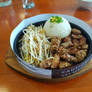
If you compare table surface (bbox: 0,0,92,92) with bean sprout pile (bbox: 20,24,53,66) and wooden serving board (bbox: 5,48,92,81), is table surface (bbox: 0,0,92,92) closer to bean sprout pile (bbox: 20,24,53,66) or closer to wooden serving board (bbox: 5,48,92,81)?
wooden serving board (bbox: 5,48,92,81)

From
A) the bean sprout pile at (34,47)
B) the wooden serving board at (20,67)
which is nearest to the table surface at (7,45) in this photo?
the wooden serving board at (20,67)

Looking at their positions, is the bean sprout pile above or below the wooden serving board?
above

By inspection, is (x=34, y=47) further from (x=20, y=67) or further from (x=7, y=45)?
(x=7, y=45)

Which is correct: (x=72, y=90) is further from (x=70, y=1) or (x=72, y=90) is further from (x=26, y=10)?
(x=70, y=1)

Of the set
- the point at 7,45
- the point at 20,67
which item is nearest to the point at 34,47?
the point at 20,67

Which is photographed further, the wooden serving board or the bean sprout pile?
the bean sprout pile

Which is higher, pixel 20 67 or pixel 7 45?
pixel 7 45

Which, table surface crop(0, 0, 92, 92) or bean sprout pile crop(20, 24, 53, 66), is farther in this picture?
bean sprout pile crop(20, 24, 53, 66)

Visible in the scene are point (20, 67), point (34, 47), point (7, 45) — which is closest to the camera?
point (20, 67)

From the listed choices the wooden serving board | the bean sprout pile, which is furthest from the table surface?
the bean sprout pile
